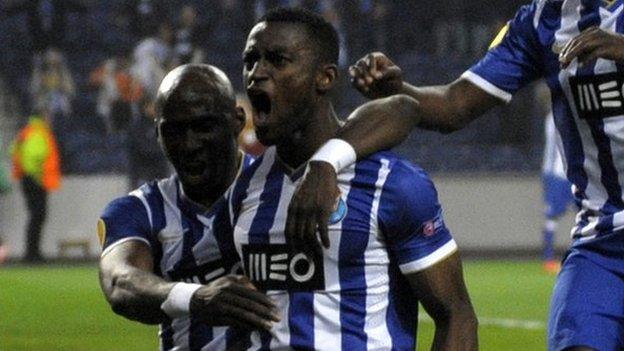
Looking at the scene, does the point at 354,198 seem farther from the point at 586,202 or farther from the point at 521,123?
the point at 521,123

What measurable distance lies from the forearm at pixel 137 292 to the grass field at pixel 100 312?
576cm

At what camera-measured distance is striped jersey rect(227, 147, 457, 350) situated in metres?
4.36

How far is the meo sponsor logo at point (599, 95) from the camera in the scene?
5.14 m

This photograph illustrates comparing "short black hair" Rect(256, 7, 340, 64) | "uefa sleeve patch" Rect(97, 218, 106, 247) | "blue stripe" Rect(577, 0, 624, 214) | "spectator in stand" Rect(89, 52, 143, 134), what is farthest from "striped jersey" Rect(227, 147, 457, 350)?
"spectator in stand" Rect(89, 52, 143, 134)

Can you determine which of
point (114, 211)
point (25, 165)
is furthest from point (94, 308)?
point (114, 211)

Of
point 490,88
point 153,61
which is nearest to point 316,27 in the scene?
point 490,88

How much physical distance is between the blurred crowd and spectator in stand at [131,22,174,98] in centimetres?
25

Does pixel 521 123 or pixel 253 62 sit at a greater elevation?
pixel 253 62

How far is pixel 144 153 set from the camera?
20125 millimetres

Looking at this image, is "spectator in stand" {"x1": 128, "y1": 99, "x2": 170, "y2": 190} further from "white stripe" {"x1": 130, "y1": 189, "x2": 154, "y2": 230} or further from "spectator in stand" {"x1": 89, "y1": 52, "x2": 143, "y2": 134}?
"white stripe" {"x1": 130, "y1": 189, "x2": 154, "y2": 230}

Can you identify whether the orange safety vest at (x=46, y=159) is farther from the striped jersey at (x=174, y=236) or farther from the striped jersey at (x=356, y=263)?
the striped jersey at (x=356, y=263)

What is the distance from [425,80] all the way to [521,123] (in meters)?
1.41

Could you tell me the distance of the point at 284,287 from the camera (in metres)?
4.38

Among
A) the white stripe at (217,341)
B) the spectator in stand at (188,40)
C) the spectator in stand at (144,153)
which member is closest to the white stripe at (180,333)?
the white stripe at (217,341)
